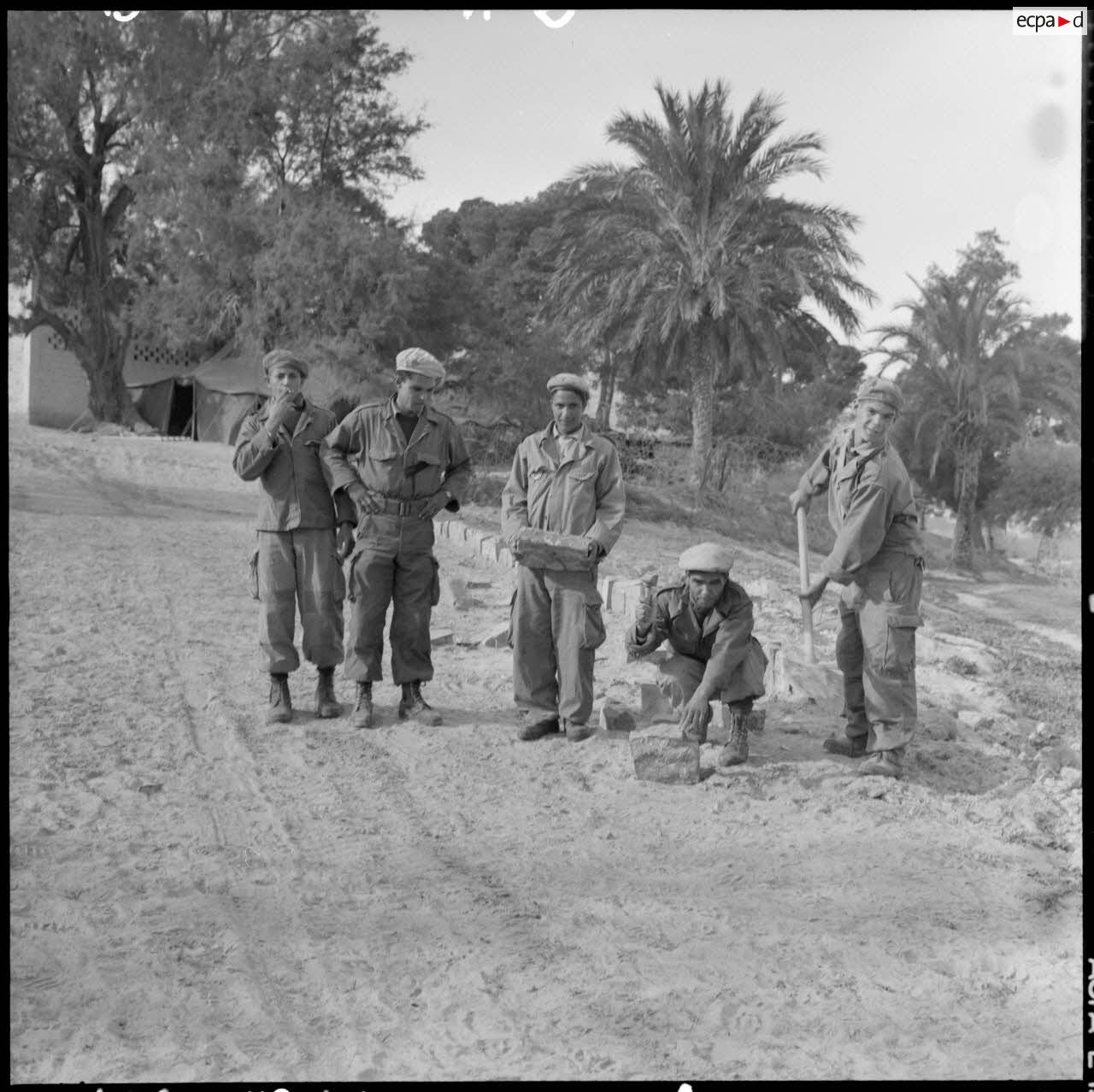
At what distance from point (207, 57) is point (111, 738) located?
67.7 feet

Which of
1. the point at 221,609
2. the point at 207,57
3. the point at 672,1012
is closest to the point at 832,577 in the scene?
the point at 672,1012

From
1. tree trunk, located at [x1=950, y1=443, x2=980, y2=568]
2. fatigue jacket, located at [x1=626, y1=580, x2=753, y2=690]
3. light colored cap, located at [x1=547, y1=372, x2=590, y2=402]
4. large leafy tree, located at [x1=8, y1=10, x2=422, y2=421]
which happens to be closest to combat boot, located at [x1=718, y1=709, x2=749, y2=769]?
fatigue jacket, located at [x1=626, y1=580, x2=753, y2=690]

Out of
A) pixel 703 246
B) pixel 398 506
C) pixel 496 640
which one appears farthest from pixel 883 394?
pixel 703 246

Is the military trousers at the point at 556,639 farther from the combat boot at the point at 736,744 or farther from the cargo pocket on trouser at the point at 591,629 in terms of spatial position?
the combat boot at the point at 736,744

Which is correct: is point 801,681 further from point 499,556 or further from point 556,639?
point 499,556

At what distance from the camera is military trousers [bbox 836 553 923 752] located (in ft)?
15.9

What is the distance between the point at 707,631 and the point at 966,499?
19.9 metres

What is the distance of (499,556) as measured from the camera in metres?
10.6

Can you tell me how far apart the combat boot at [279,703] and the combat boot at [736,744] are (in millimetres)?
2169

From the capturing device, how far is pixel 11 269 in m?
22.2

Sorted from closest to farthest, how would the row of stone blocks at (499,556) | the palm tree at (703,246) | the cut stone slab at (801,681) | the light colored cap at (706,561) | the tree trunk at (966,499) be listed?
the light colored cap at (706,561)
the cut stone slab at (801,681)
the row of stone blocks at (499,556)
the palm tree at (703,246)
the tree trunk at (966,499)

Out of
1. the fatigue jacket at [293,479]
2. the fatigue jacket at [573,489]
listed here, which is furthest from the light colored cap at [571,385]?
the fatigue jacket at [293,479]

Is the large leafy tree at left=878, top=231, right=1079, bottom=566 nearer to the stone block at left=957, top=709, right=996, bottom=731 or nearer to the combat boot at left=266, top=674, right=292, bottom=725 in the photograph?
the stone block at left=957, top=709, right=996, bottom=731

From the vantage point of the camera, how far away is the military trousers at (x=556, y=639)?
17.4 ft
